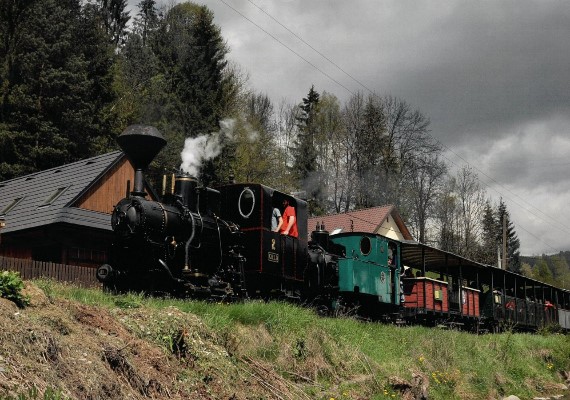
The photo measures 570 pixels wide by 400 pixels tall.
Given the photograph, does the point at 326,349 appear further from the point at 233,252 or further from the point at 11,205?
the point at 11,205

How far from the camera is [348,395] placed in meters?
10.0

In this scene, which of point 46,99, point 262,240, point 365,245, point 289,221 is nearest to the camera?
point 262,240

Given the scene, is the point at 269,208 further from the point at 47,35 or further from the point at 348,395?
the point at 47,35

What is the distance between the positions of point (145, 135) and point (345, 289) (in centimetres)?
768

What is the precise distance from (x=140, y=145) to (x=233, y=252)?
2.87 meters

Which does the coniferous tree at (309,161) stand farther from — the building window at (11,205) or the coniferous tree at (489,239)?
the building window at (11,205)

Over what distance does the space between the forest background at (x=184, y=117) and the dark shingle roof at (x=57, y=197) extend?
13.7 feet

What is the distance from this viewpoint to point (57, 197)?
2283 cm

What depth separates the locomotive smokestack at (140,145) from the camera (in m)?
12.1

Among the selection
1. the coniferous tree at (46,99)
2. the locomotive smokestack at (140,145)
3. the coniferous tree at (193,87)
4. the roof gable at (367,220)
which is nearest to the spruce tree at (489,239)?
the roof gable at (367,220)

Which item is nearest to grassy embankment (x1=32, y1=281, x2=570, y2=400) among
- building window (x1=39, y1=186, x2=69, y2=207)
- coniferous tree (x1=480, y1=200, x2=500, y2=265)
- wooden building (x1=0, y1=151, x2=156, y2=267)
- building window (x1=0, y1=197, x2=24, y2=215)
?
wooden building (x1=0, y1=151, x2=156, y2=267)

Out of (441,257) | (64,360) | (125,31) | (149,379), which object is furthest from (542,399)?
(125,31)

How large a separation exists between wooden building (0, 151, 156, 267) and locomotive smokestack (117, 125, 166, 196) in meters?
8.39

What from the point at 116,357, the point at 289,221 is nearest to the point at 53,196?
the point at 289,221
